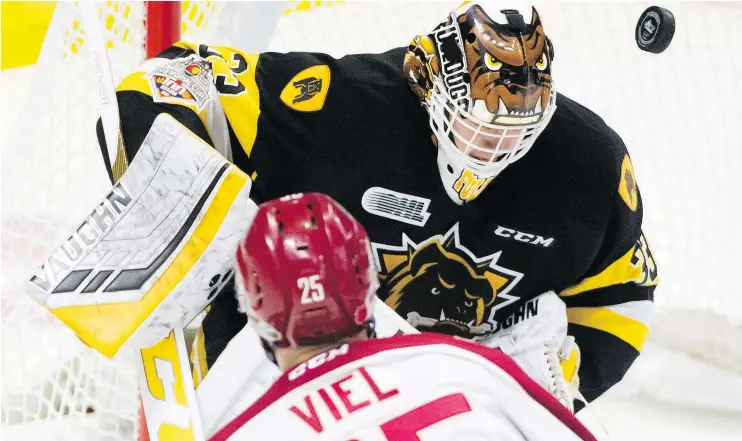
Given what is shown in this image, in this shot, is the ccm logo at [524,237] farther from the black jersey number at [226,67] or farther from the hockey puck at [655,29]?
the black jersey number at [226,67]

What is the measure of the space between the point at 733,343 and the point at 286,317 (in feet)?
5.58

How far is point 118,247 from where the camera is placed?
97 cm

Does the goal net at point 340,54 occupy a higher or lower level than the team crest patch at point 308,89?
lower

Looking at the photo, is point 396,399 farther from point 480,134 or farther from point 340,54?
point 340,54

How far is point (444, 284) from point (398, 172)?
0.23 m

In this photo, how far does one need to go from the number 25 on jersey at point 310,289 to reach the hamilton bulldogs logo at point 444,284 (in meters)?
0.51

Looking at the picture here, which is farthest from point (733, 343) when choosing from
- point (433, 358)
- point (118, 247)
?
point (118, 247)

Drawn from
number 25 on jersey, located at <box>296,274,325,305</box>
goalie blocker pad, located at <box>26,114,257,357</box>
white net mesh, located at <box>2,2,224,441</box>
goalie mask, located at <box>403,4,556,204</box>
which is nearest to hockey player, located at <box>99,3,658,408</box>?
goalie mask, located at <box>403,4,556,204</box>

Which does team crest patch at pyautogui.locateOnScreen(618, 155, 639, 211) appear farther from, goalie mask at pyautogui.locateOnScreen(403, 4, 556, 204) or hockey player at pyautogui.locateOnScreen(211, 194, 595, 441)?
hockey player at pyautogui.locateOnScreen(211, 194, 595, 441)

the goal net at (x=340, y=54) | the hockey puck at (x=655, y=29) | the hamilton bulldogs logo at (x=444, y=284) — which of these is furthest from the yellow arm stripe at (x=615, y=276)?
the goal net at (x=340, y=54)

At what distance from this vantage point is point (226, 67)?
125cm

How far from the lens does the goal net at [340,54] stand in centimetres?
151

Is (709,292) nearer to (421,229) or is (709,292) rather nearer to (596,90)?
(596,90)

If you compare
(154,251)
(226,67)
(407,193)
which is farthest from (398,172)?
(154,251)
